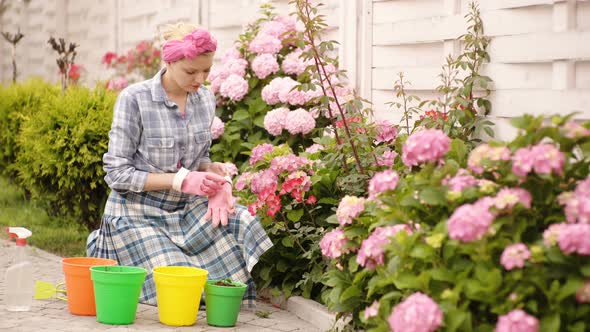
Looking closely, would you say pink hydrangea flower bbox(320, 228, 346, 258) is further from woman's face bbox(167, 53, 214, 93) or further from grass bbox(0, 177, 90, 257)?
grass bbox(0, 177, 90, 257)

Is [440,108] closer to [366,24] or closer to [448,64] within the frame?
[448,64]

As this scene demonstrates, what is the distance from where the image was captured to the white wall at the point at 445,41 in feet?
14.6

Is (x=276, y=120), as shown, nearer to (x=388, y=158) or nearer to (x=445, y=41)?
(x=445, y=41)

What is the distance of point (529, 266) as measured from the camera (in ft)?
10.1

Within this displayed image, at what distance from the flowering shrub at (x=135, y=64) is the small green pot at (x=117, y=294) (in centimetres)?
493

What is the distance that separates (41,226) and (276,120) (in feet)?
7.85

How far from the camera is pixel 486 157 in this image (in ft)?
10.8

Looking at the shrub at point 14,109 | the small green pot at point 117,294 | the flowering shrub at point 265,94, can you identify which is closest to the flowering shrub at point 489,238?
the small green pot at point 117,294

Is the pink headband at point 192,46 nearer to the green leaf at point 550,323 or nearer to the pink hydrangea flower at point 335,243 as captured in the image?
the pink hydrangea flower at point 335,243

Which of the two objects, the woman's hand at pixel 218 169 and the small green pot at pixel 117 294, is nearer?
the small green pot at pixel 117 294

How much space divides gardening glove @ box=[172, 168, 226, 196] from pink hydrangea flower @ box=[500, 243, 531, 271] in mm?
2081

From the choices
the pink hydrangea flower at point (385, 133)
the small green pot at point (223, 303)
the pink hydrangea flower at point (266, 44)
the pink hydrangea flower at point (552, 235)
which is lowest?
the small green pot at point (223, 303)

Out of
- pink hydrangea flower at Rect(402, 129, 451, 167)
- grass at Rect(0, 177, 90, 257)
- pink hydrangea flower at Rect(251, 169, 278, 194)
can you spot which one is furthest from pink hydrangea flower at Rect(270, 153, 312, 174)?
grass at Rect(0, 177, 90, 257)

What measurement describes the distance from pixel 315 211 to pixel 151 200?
2.90 ft
